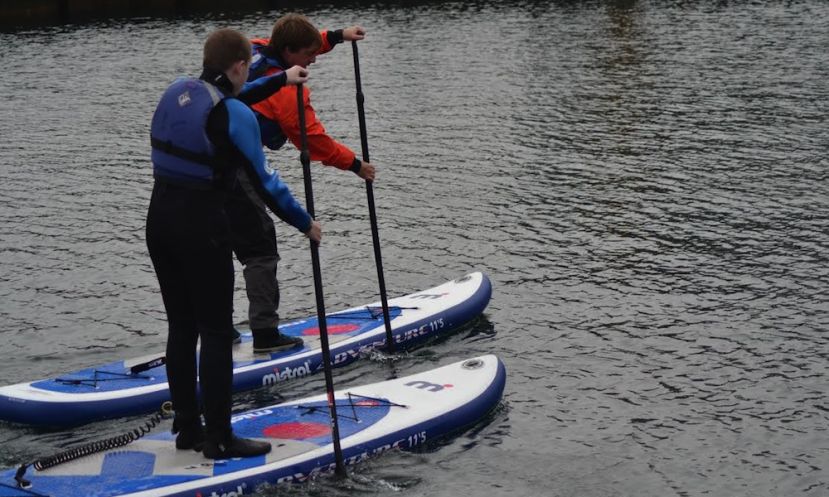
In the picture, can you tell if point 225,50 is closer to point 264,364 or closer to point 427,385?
point 427,385

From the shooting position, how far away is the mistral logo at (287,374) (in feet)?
38.1

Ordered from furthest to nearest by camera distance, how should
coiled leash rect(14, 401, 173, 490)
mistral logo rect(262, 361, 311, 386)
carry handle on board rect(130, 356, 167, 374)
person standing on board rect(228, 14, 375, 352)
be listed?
mistral logo rect(262, 361, 311, 386), carry handle on board rect(130, 356, 167, 374), person standing on board rect(228, 14, 375, 352), coiled leash rect(14, 401, 173, 490)

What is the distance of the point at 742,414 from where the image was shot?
36.4 ft

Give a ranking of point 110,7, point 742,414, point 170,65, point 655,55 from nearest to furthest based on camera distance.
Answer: point 742,414 < point 655,55 < point 170,65 < point 110,7

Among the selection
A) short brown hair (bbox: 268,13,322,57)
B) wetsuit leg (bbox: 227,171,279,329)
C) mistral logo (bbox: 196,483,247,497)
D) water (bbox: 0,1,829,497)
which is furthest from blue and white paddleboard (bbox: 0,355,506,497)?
short brown hair (bbox: 268,13,322,57)

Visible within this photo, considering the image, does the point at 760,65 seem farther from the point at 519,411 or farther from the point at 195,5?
the point at 195,5

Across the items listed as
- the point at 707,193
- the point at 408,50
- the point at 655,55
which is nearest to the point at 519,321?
the point at 707,193

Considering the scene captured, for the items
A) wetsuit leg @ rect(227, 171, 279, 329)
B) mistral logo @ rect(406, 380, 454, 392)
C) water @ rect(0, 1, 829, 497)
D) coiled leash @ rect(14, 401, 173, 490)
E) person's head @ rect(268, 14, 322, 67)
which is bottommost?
water @ rect(0, 1, 829, 497)

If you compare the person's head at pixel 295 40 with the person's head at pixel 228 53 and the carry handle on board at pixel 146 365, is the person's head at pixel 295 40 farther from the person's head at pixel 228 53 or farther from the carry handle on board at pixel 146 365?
the carry handle on board at pixel 146 365

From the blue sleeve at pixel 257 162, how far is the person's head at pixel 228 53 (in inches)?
10.5

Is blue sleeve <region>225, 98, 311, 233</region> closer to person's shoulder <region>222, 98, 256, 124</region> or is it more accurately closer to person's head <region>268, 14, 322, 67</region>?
person's shoulder <region>222, 98, 256, 124</region>

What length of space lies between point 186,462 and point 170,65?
31099mm

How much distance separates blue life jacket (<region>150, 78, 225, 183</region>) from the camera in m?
8.08

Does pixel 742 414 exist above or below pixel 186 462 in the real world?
below
